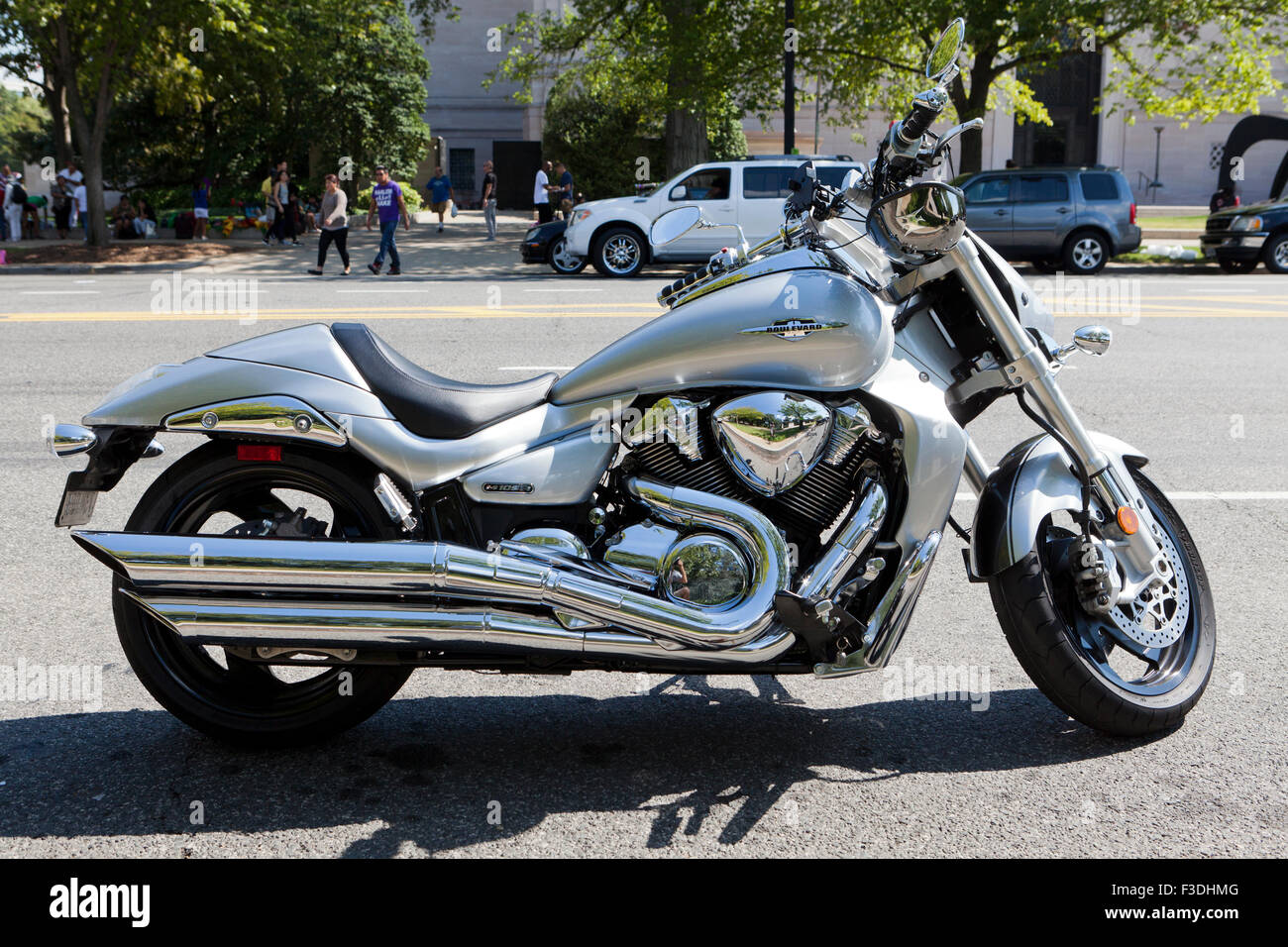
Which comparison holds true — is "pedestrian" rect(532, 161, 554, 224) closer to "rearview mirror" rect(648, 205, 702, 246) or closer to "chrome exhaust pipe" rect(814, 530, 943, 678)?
"rearview mirror" rect(648, 205, 702, 246)

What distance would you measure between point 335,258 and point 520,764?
2085 cm

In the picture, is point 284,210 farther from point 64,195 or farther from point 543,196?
point 64,195

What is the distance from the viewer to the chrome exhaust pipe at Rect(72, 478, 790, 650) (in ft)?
10.1

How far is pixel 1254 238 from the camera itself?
66.7 ft

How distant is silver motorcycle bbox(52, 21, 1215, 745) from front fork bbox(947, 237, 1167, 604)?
1 cm

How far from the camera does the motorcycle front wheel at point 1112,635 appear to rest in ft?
11.0

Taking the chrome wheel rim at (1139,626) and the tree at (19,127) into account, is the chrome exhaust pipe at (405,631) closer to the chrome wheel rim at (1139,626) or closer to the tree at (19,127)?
the chrome wheel rim at (1139,626)

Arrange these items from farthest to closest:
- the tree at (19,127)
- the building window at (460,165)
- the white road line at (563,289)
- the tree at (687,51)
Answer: the building window at (460,165), the tree at (19,127), the tree at (687,51), the white road line at (563,289)

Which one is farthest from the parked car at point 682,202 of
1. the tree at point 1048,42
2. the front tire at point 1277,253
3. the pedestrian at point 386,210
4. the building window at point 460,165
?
the building window at point 460,165

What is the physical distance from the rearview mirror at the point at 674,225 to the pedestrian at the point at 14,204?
94.1 ft

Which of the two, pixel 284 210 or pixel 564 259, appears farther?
pixel 284 210

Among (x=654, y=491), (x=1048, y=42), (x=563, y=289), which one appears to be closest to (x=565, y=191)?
(x=1048, y=42)
